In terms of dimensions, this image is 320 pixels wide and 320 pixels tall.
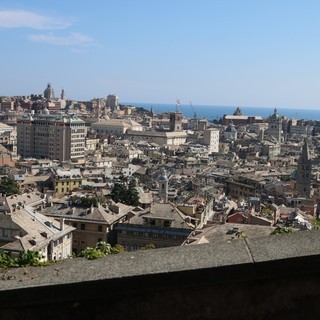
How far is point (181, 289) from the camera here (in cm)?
389

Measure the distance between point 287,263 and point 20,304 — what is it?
1.83 meters

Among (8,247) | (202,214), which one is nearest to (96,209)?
(202,214)

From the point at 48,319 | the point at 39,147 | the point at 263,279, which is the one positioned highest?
the point at 263,279

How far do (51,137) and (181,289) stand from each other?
Result: 90767mm

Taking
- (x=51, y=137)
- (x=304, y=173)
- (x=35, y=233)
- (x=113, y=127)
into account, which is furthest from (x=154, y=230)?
(x=113, y=127)

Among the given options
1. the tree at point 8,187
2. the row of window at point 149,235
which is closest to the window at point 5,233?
the row of window at point 149,235

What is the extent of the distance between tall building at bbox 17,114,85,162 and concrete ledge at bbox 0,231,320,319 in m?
84.8

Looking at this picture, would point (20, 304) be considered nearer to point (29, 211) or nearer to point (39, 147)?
point (29, 211)

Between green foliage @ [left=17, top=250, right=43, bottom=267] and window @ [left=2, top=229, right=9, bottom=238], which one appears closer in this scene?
green foliage @ [left=17, top=250, right=43, bottom=267]

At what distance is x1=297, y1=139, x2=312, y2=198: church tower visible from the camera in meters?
54.3

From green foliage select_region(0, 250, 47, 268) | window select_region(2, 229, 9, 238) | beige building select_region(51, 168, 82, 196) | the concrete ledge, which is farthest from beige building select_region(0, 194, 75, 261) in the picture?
beige building select_region(51, 168, 82, 196)

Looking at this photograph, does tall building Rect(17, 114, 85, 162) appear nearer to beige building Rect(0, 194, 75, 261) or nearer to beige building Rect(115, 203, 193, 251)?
beige building Rect(115, 203, 193, 251)

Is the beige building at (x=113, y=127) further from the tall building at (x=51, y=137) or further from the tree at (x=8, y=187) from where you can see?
the tree at (x=8, y=187)

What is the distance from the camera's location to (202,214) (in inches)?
1341
